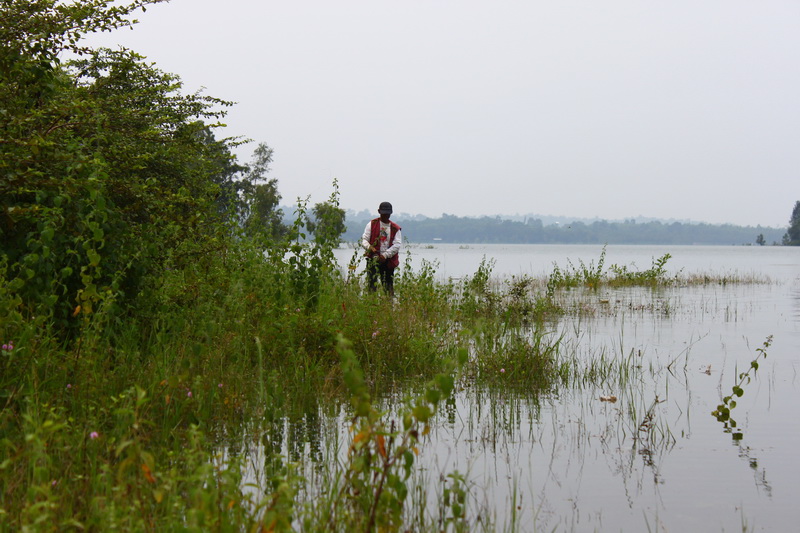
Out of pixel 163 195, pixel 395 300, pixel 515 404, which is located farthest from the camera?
pixel 395 300

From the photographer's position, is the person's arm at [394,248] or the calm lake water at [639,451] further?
the person's arm at [394,248]

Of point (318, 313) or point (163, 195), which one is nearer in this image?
point (318, 313)

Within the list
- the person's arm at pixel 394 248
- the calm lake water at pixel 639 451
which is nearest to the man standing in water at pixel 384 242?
the person's arm at pixel 394 248

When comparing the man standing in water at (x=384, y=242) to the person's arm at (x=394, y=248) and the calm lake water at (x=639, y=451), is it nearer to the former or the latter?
the person's arm at (x=394, y=248)

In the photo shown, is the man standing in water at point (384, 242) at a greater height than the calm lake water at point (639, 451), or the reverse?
the man standing in water at point (384, 242)

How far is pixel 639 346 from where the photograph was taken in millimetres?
11375

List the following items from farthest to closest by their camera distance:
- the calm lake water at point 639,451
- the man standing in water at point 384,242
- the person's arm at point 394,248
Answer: the person's arm at point 394,248 < the man standing in water at point 384,242 < the calm lake water at point 639,451

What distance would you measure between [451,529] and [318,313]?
416cm

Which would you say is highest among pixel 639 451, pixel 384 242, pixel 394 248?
pixel 384 242

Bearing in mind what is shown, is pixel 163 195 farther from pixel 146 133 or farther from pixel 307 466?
pixel 307 466

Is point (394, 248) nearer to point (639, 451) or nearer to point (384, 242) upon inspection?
point (384, 242)

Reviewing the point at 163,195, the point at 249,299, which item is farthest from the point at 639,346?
the point at 163,195

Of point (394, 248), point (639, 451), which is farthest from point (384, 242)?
point (639, 451)

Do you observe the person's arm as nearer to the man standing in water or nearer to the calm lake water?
the man standing in water
